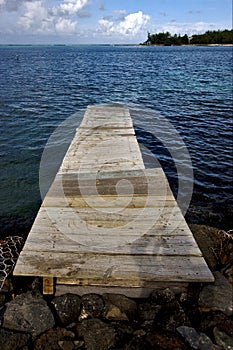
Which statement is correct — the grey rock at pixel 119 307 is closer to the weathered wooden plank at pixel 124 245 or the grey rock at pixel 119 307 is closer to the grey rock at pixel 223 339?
the weathered wooden plank at pixel 124 245

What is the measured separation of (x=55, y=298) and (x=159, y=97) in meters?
18.7

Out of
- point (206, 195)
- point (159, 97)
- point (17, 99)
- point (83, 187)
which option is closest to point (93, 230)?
point (83, 187)

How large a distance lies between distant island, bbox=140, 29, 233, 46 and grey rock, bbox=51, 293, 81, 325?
164 metres

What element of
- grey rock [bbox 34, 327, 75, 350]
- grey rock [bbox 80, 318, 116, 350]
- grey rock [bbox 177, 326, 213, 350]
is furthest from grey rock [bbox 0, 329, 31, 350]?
grey rock [bbox 177, 326, 213, 350]

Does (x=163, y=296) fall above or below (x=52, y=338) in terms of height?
above

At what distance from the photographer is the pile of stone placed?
3061 mm

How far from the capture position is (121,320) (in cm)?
339

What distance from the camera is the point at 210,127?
14.0 m

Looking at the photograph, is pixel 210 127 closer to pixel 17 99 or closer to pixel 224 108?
pixel 224 108

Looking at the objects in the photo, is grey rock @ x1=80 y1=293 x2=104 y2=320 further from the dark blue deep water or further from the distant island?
the distant island

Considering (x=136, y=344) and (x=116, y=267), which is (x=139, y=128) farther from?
(x=136, y=344)

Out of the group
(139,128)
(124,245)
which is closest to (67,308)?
(124,245)

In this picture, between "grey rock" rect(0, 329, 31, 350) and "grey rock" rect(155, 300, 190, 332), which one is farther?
"grey rock" rect(155, 300, 190, 332)

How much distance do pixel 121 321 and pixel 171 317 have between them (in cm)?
54
